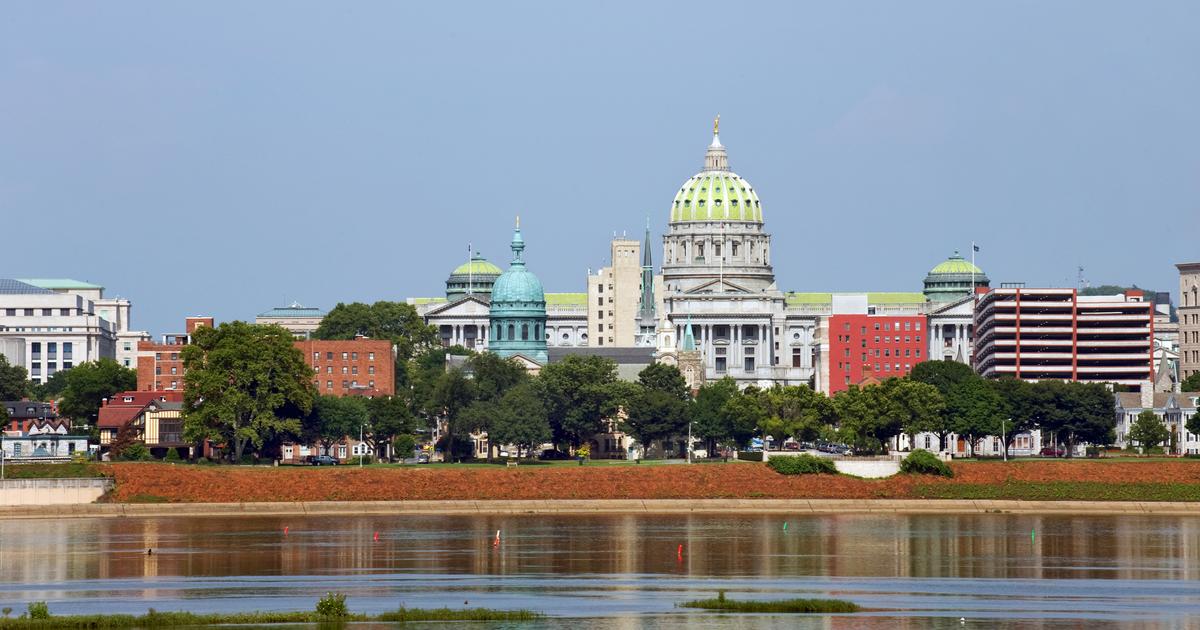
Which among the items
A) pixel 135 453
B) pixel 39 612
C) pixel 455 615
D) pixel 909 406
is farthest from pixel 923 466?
pixel 39 612

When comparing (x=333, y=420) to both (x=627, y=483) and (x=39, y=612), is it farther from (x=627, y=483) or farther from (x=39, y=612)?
(x=39, y=612)

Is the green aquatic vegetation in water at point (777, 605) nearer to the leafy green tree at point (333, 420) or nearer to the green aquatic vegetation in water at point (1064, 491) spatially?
the green aquatic vegetation in water at point (1064, 491)

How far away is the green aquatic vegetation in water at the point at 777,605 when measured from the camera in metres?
95.9

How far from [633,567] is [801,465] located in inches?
2103

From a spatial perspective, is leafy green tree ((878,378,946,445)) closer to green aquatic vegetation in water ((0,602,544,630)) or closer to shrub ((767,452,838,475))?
shrub ((767,452,838,475))

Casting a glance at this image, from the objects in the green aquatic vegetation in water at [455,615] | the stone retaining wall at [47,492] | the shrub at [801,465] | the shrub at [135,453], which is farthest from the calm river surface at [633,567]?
the shrub at [135,453]

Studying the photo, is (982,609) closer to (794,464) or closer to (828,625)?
(828,625)

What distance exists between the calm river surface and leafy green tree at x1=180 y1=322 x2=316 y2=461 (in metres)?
33.2

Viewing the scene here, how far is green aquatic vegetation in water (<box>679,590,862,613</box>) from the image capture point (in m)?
95.9

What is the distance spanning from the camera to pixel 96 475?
156m

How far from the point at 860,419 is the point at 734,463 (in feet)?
65.1

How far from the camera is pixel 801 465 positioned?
166 m

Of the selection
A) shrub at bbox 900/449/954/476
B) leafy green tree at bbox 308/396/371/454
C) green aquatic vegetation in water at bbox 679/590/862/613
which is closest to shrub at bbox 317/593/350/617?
green aquatic vegetation in water at bbox 679/590/862/613

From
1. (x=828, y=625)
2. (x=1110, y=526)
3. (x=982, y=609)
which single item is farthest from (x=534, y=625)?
(x=1110, y=526)
